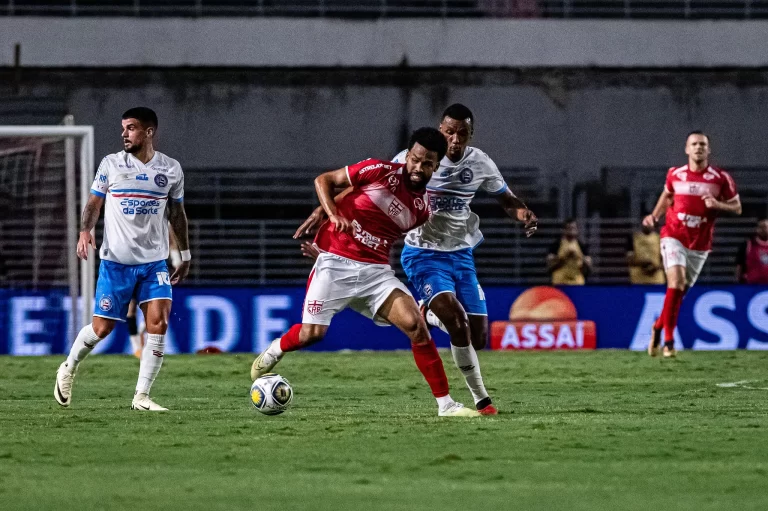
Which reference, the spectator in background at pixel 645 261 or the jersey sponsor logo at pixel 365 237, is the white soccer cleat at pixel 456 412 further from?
the spectator in background at pixel 645 261

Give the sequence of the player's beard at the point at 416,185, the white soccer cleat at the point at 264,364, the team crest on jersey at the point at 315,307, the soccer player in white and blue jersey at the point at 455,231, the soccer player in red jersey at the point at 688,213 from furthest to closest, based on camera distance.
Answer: the soccer player in red jersey at the point at 688,213 < the white soccer cleat at the point at 264,364 < the soccer player in white and blue jersey at the point at 455,231 < the team crest on jersey at the point at 315,307 < the player's beard at the point at 416,185

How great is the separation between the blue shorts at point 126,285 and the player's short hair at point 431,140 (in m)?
2.35

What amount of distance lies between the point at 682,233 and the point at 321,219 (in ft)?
25.4

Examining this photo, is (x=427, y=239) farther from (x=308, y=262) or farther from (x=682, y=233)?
(x=308, y=262)

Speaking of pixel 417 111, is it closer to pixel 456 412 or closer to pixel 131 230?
pixel 131 230

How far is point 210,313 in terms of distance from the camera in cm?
1992

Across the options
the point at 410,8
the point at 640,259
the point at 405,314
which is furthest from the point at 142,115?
the point at 410,8

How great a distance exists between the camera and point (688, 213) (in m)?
16.5

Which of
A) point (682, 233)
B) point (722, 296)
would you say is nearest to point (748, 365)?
point (682, 233)

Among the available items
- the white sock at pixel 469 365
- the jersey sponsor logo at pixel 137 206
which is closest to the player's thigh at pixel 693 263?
the white sock at pixel 469 365

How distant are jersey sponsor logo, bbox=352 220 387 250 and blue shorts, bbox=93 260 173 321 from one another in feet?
5.70

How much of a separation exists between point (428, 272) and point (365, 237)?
35.1 inches

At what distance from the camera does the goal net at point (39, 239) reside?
1867cm

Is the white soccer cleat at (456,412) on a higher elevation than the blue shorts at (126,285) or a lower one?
lower
